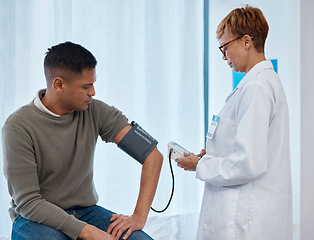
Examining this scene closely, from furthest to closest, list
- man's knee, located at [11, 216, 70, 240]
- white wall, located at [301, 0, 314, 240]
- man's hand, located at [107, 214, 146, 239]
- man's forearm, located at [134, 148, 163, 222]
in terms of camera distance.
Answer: white wall, located at [301, 0, 314, 240] → man's forearm, located at [134, 148, 163, 222] → man's hand, located at [107, 214, 146, 239] → man's knee, located at [11, 216, 70, 240]

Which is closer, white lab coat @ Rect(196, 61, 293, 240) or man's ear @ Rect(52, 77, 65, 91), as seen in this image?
white lab coat @ Rect(196, 61, 293, 240)

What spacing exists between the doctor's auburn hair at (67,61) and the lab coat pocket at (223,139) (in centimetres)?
56

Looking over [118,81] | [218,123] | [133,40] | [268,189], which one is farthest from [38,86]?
[268,189]

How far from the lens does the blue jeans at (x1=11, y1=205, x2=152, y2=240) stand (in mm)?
1062

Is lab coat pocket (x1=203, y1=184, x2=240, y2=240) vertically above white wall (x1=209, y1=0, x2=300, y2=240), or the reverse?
white wall (x1=209, y1=0, x2=300, y2=240)

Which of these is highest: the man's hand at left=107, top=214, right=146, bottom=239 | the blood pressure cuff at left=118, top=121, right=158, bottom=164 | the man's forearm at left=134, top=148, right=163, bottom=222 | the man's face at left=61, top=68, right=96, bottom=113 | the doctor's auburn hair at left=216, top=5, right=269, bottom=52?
the doctor's auburn hair at left=216, top=5, right=269, bottom=52

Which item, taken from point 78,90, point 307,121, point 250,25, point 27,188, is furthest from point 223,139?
point 307,121

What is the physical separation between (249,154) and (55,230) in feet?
2.30

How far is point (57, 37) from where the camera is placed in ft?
7.23

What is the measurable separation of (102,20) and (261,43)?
1.41 metres

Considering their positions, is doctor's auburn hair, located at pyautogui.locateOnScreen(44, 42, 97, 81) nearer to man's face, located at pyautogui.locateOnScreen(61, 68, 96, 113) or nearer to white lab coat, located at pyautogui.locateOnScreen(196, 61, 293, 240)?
man's face, located at pyautogui.locateOnScreen(61, 68, 96, 113)

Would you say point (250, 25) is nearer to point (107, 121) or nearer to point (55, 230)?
point (107, 121)

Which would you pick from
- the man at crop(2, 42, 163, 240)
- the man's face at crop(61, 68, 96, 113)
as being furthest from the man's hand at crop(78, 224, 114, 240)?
the man's face at crop(61, 68, 96, 113)

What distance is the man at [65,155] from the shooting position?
110cm
